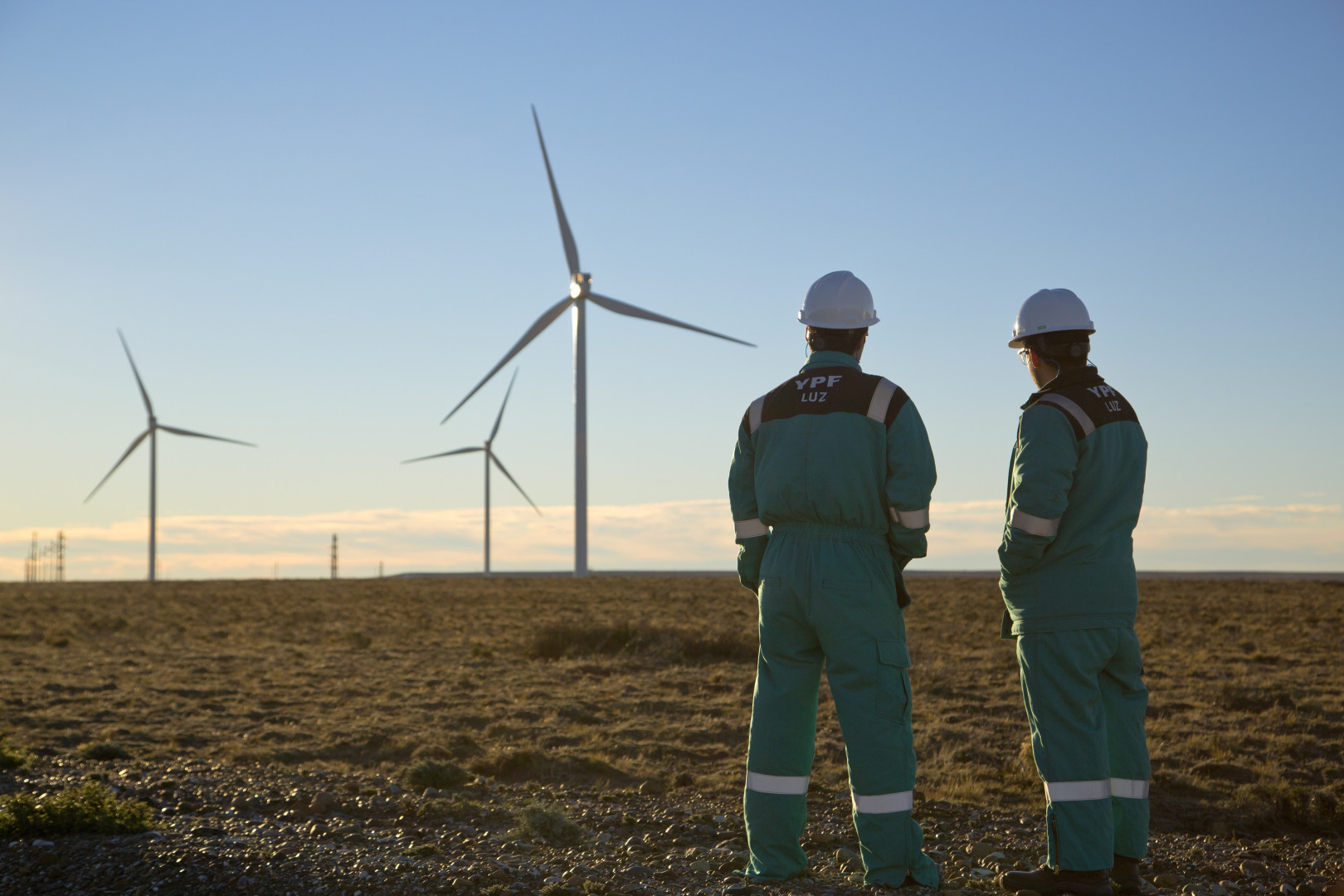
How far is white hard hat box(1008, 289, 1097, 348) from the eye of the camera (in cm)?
520

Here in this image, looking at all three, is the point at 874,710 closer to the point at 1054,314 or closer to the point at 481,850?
the point at 1054,314

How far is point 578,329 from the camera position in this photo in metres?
47.6

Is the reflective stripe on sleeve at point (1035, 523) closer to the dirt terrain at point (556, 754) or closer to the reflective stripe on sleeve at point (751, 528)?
the reflective stripe on sleeve at point (751, 528)

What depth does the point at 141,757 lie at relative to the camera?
406 inches

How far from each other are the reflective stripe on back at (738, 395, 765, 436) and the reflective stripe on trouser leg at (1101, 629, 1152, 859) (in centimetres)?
194

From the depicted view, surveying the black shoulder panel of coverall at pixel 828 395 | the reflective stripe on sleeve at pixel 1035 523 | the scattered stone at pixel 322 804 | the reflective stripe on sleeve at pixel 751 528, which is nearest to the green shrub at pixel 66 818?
the scattered stone at pixel 322 804

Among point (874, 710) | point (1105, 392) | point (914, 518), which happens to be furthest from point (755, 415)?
point (1105, 392)

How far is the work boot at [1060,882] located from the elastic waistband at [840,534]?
160 cm

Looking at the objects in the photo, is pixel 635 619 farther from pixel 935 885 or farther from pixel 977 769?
pixel 935 885

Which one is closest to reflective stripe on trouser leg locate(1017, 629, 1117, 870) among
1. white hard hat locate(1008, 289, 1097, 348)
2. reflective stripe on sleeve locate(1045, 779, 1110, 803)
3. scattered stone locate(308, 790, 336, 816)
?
reflective stripe on sleeve locate(1045, 779, 1110, 803)

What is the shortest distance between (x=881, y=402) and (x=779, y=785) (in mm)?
1800

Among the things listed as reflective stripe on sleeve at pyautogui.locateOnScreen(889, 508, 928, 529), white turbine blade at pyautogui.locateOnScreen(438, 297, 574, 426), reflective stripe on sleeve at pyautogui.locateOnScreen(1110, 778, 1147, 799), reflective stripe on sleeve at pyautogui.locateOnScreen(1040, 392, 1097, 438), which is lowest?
reflective stripe on sleeve at pyautogui.locateOnScreen(1110, 778, 1147, 799)

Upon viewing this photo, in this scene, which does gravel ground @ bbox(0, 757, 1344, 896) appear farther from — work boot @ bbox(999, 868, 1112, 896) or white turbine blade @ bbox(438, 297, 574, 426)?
white turbine blade @ bbox(438, 297, 574, 426)

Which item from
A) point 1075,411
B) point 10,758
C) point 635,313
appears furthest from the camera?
point 635,313
